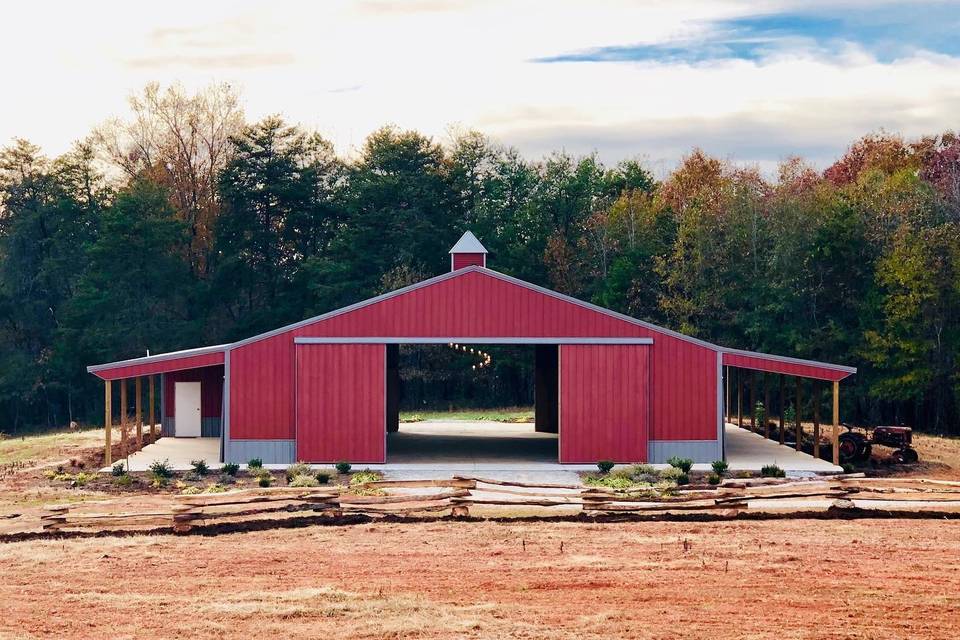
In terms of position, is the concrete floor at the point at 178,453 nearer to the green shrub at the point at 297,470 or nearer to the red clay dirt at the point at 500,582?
the green shrub at the point at 297,470

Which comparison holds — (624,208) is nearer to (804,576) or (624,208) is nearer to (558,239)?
(558,239)

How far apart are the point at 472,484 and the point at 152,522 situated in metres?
6.19

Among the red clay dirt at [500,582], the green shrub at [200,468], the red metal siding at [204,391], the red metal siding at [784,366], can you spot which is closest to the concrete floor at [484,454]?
the green shrub at [200,468]

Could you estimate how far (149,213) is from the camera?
60281mm

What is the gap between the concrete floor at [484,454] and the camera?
99.7ft

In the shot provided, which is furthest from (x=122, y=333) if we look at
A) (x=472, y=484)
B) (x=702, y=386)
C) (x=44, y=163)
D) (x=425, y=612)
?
(x=425, y=612)

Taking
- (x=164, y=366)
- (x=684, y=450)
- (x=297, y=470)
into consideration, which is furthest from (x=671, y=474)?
(x=164, y=366)

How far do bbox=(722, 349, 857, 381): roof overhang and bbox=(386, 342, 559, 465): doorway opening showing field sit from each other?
5.84 metres

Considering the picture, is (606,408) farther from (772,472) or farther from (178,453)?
(178,453)

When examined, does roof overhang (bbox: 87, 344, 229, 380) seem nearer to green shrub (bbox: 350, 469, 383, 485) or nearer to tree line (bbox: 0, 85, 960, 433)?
green shrub (bbox: 350, 469, 383, 485)

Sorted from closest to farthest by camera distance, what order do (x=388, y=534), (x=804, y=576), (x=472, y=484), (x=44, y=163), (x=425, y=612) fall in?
(x=425, y=612)
(x=804, y=576)
(x=388, y=534)
(x=472, y=484)
(x=44, y=163)

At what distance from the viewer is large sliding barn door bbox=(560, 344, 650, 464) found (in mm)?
A: 32000

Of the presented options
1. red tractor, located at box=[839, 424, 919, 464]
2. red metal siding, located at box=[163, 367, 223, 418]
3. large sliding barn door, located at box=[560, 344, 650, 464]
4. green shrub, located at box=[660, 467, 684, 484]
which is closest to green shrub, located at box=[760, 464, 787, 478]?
green shrub, located at box=[660, 467, 684, 484]

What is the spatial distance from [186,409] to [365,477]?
554 inches
